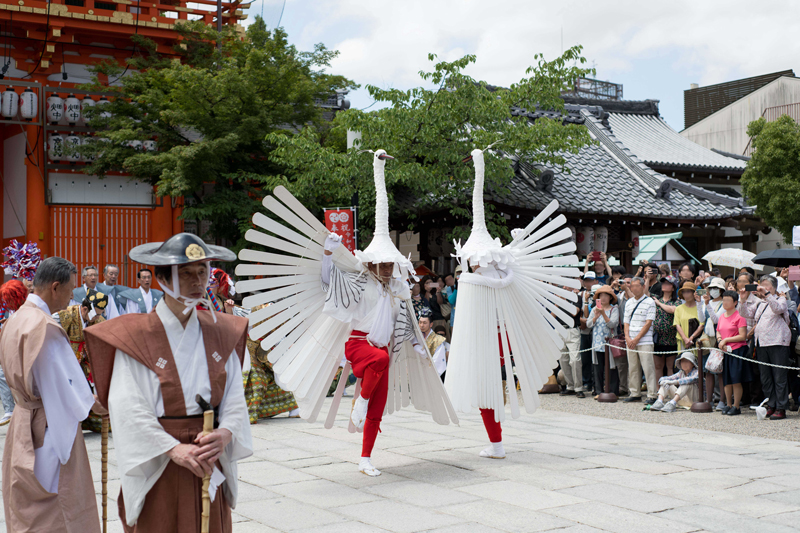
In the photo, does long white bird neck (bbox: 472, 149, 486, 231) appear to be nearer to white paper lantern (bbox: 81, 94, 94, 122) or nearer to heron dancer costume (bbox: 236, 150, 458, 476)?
heron dancer costume (bbox: 236, 150, 458, 476)

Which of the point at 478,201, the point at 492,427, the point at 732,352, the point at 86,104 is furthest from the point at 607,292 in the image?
the point at 86,104

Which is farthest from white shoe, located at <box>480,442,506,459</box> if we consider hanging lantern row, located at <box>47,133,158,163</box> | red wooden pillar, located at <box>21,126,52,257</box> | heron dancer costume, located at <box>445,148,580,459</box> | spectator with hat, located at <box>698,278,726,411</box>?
red wooden pillar, located at <box>21,126,52,257</box>

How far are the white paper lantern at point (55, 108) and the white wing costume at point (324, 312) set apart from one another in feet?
32.9

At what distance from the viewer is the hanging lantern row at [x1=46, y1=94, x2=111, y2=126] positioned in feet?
45.0

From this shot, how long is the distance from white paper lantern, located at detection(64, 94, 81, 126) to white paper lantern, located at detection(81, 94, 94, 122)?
0.35 ft

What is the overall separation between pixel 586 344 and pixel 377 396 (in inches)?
201

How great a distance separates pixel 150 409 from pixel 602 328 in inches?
299

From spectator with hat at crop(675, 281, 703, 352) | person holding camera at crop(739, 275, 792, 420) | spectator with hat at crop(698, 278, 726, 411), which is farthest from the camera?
spectator with hat at crop(675, 281, 703, 352)

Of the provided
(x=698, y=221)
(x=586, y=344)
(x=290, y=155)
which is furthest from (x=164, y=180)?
(x=698, y=221)

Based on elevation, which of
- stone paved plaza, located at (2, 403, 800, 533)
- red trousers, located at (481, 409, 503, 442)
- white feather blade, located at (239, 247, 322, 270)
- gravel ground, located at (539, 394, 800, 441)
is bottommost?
gravel ground, located at (539, 394, 800, 441)

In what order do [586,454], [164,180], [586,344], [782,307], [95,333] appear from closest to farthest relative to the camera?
[95,333], [586,454], [782,307], [586,344], [164,180]

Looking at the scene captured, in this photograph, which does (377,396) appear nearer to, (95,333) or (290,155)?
(95,333)

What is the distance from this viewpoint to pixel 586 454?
596 cm

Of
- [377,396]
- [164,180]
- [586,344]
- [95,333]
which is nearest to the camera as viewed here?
[95,333]
